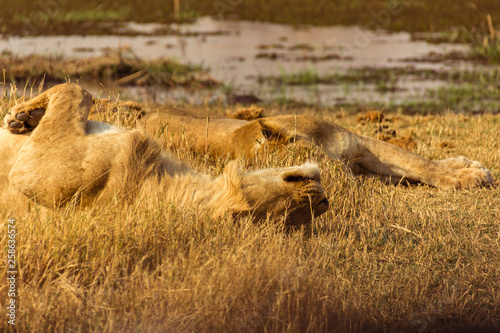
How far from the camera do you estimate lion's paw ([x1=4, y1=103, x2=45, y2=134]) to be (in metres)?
3.89

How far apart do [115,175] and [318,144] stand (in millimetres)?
2105

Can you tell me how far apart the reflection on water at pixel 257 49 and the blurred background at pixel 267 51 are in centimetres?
5

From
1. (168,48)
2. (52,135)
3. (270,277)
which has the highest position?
(52,135)

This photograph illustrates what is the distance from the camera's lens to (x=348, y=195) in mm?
4395

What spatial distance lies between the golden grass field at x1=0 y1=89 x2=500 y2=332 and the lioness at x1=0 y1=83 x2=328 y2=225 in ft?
0.34

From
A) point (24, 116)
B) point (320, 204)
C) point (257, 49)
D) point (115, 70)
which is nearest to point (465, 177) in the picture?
point (320, 204)

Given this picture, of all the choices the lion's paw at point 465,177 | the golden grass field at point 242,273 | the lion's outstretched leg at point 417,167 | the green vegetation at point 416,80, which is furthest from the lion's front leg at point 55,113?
the green vegetation at point 416,80

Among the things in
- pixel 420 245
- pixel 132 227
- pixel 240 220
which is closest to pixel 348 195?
pixel 420 245

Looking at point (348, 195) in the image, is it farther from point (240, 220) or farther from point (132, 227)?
point (132, 227)

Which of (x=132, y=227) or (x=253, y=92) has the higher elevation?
(x=132, y=227)

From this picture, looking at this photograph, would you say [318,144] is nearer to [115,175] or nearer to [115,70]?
[115,175]

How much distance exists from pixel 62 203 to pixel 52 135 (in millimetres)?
459

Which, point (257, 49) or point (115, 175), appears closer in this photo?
point (115, 175)

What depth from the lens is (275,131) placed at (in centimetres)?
496
